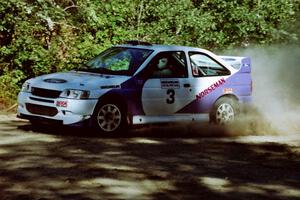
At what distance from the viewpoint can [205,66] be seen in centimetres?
1131

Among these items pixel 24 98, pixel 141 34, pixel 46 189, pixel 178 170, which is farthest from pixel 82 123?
pixel 141 34

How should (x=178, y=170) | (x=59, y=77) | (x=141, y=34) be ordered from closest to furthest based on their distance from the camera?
(x=178, y=170)
(x=59, y=77)
(x=141, y=34)

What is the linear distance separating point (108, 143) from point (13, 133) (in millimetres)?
1913

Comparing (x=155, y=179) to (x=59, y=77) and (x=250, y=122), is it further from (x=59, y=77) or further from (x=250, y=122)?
(x=250, y=122)

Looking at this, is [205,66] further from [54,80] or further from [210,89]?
[54,80]

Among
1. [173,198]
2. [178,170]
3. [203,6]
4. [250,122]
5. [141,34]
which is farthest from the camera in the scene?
[203,6]

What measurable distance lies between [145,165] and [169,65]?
136 inches

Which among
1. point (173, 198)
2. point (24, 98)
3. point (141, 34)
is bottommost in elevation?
point (173, 198)

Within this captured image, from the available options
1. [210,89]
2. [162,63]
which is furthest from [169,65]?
[210,89]

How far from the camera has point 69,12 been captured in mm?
16219

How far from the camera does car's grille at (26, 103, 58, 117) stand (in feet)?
31.7

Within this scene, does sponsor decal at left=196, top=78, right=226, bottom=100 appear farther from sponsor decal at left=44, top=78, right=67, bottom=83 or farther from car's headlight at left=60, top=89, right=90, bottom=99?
sponsor decal at left=44, top=78, right=67, bottom=83

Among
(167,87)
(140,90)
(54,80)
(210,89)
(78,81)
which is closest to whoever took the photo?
(78,81)

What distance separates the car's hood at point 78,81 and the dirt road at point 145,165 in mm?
865
